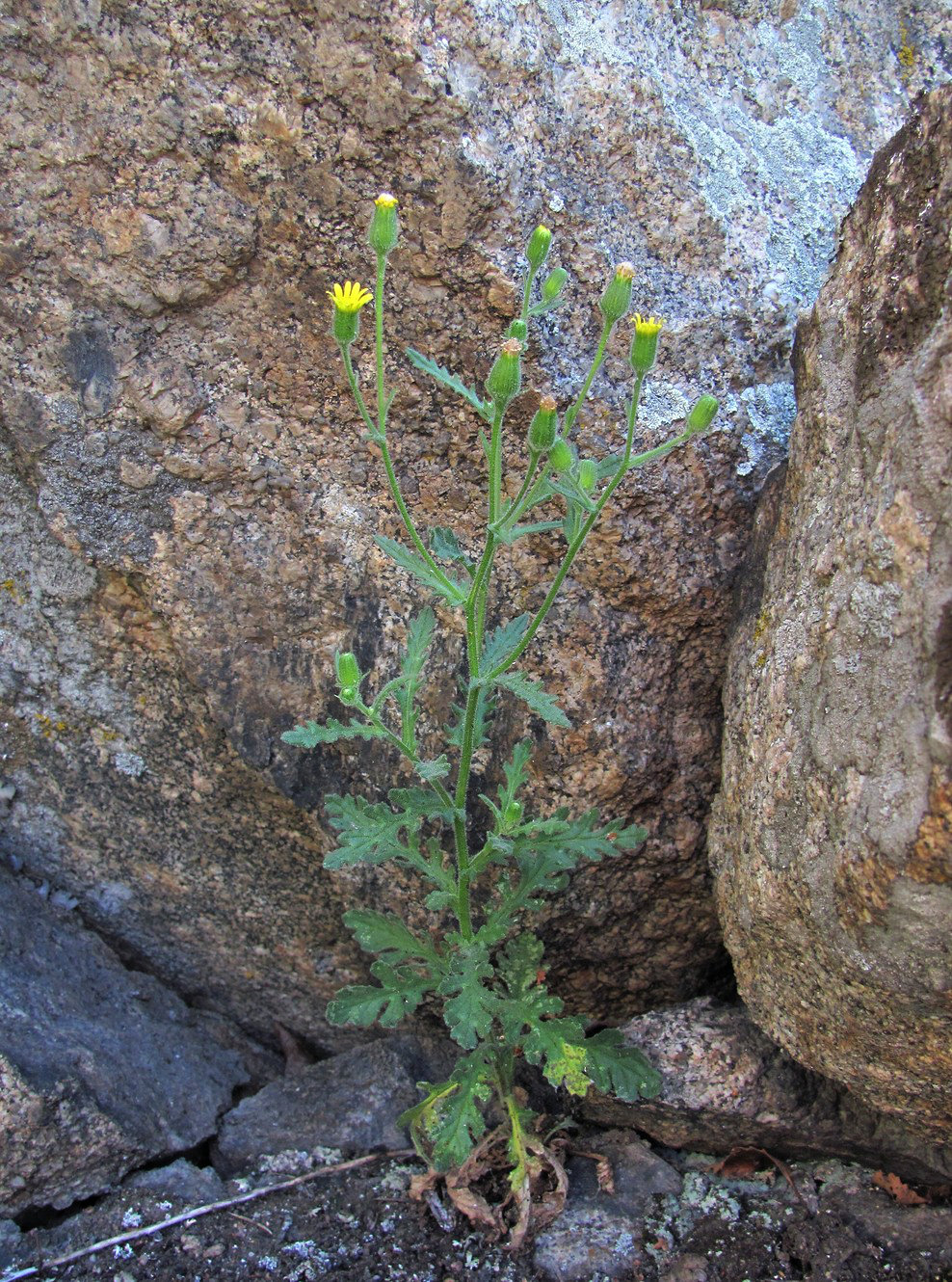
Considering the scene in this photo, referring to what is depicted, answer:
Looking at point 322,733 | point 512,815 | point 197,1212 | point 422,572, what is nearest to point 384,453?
point 422,572

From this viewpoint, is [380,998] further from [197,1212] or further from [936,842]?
[936,842]

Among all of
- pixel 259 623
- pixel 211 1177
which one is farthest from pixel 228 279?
pixel 211 1177

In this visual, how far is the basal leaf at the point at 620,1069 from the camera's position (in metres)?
2.42

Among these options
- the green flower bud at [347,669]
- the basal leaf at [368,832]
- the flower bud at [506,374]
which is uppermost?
the flower bud at [506,374]

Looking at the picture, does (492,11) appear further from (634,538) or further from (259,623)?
(259,623)

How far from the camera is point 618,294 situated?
6.86ft

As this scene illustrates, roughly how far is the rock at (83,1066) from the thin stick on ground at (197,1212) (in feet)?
0.55

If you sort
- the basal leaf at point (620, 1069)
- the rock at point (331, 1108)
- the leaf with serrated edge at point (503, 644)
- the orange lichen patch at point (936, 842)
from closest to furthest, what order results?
the orange lichen patch at point (936, 842)
the leaf with serrated edge at point (503, 644)
the basal leaf at point (620, 1069)
the rock at point (331, 1108)

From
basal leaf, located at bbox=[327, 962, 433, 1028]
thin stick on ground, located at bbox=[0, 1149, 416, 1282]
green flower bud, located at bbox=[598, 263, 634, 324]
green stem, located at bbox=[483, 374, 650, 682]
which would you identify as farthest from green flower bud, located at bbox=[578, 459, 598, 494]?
thin stick on ground, located at bbox=[0, 1149, 416, 1282]

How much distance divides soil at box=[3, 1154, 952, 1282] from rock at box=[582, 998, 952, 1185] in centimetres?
14

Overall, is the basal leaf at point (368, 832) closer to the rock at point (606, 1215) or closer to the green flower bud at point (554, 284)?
the rock at point (606, 1215)

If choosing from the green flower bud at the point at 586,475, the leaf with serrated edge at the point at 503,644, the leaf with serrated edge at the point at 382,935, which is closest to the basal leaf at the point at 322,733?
the leaf with serrated edge at the point at 503,644

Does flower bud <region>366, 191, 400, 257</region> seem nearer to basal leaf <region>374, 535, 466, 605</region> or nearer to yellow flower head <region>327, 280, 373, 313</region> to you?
yellow flower head <region>327, 280, 373, 313</region>

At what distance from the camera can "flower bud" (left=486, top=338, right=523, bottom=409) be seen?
1934 millimetres
